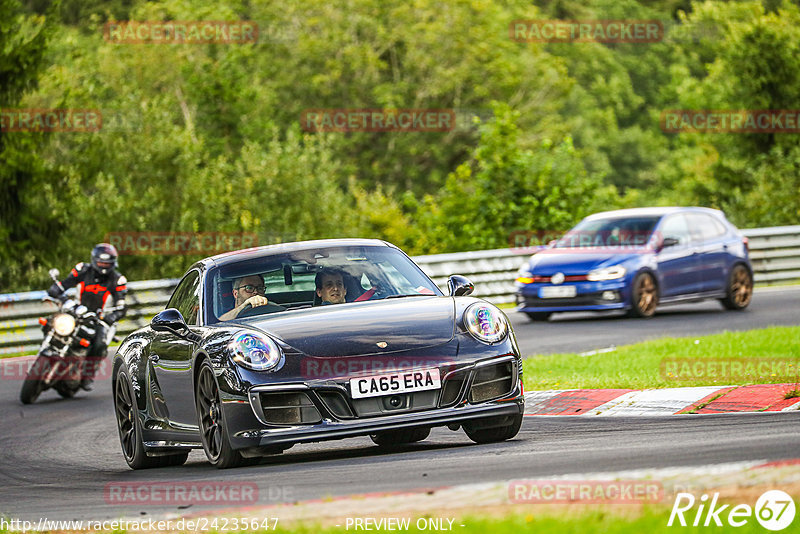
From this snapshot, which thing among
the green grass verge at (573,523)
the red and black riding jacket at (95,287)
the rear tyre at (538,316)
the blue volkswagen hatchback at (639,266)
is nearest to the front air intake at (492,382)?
the green grass verge at (573,523)

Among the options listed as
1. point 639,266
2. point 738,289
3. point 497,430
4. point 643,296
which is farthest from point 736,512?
point 738,289

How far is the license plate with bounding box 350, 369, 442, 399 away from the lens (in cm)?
830

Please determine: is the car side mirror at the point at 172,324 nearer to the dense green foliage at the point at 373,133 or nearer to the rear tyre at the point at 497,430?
the rear tyre at the point at 497,430

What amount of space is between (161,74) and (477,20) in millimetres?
13345

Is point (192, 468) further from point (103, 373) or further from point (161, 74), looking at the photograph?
point (161, 74)

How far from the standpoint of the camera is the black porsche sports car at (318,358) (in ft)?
27.3

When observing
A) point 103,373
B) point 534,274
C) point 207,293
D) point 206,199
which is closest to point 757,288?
point 534,274

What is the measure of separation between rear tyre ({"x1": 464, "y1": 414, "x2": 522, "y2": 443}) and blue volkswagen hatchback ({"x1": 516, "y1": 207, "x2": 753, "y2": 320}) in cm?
1147

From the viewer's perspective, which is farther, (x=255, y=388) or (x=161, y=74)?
(x=161, y=74)

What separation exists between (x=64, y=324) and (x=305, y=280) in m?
7.50

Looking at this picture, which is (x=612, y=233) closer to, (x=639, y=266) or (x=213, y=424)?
(x=639, y=266)

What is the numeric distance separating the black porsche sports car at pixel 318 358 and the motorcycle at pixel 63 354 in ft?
21.1

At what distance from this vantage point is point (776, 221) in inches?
1404

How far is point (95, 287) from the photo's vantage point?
55.6ft
